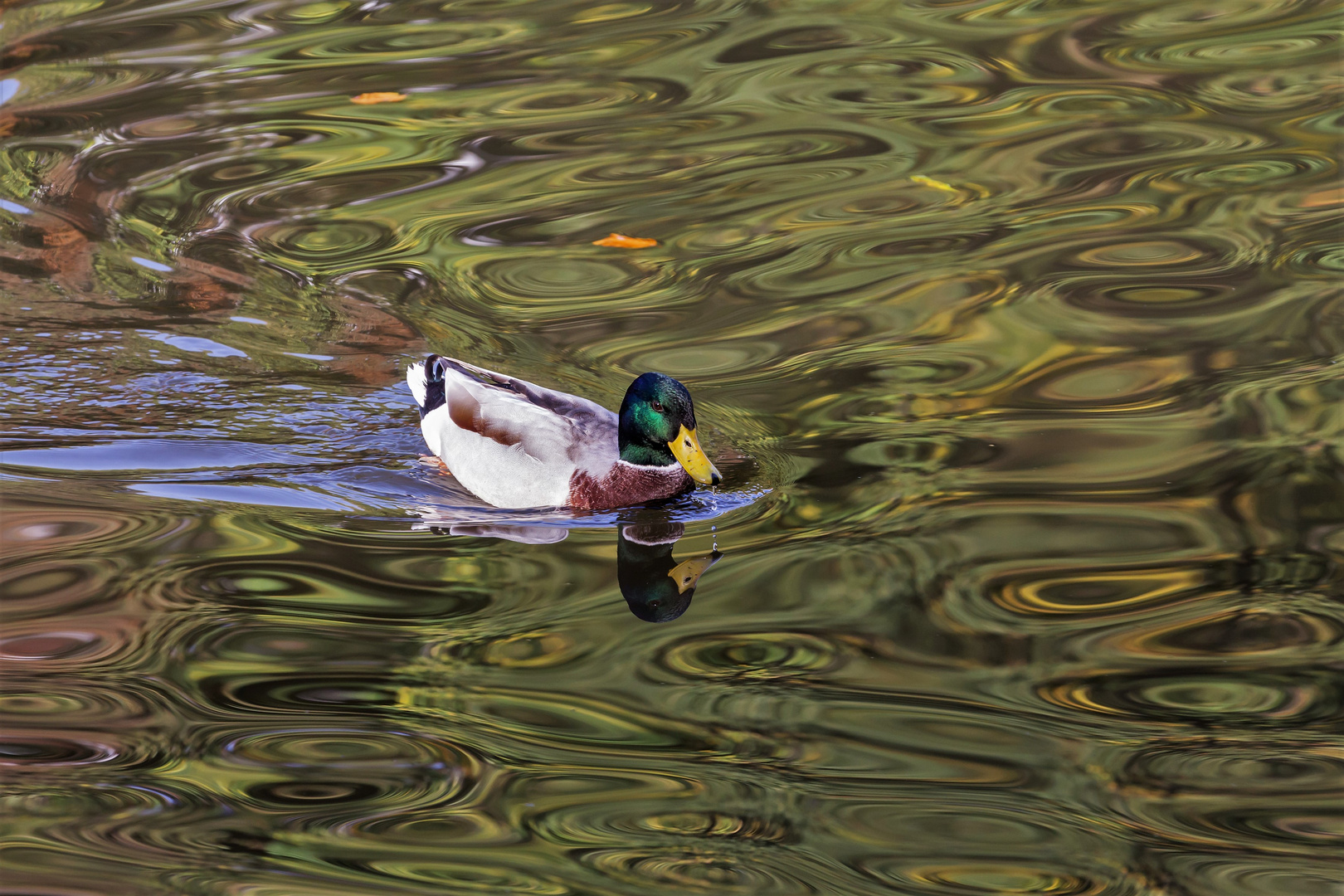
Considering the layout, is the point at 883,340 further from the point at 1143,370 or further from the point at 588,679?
the point at 588,679

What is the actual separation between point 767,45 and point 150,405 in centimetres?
628

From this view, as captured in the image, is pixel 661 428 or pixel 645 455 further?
pixel 645 455

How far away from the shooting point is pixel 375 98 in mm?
10812

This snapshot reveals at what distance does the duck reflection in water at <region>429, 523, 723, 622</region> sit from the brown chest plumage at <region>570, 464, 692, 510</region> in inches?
8.2

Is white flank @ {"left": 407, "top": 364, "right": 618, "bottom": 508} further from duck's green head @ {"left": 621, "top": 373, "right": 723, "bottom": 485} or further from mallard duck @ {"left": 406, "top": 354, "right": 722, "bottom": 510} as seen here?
duck's green head @ {"left": 621, "top": 373, "right": 723, "bottom": 485}

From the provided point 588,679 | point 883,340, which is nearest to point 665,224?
point 883,340

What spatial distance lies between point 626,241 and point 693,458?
3006 millimetres

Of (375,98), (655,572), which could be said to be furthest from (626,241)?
(655,572)

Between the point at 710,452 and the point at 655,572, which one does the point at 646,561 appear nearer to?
the point at 655,572

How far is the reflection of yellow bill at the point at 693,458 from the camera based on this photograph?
593cm

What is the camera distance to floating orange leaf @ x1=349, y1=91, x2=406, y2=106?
1077 centimetres

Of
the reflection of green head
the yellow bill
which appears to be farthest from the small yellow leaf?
the yellow bill

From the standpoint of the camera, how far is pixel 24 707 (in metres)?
4.44

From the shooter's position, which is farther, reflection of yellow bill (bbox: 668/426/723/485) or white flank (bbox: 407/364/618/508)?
white flank (bbox: 407/364/618/508)
